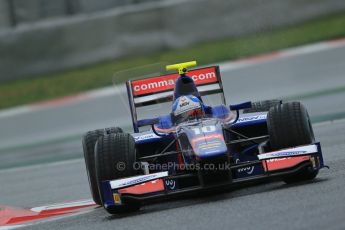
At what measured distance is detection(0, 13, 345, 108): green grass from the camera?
17.7 metres

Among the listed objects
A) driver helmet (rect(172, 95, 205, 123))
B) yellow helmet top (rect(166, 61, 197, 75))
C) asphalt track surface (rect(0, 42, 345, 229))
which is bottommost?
asphalt track surface (rect(0, 42, 345, 229))

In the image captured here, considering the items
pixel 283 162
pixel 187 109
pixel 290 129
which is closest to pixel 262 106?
pixel 187 109

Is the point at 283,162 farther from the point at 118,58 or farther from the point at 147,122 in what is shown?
the point at 118,58

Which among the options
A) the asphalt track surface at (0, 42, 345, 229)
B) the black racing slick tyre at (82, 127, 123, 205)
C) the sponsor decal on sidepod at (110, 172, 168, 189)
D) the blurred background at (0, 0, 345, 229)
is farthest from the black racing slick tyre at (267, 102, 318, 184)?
the blurred background at (0, 0, 345, 229)

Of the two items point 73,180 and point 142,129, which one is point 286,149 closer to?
point 142,129

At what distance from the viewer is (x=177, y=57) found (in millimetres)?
18344

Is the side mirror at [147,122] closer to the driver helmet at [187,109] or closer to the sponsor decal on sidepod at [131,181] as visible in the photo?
the driver helmet at [187,109]

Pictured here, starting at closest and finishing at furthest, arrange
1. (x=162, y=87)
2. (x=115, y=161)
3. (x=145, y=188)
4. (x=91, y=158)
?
(x=145, y=188) < (x=115, y=161) < (x=91, y=158) < (x=162, y=87)

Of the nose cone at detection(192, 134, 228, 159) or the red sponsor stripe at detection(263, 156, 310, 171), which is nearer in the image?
the nose cone at detection(192, 134, 228, 159)

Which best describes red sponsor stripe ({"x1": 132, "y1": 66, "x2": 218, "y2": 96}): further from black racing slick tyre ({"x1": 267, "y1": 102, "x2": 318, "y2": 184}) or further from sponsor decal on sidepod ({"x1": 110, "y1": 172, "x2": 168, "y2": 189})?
sponsor decal on sidepod ({"x1": 110, "y1": 172, "x2": 168, "y2": 189})

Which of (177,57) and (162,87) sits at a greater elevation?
(177,57)

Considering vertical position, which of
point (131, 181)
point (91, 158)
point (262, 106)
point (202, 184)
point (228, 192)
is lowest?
point (228, 192)

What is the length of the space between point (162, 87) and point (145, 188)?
216 cm

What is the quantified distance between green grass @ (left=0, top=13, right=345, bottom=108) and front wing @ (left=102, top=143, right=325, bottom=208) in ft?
31.6
